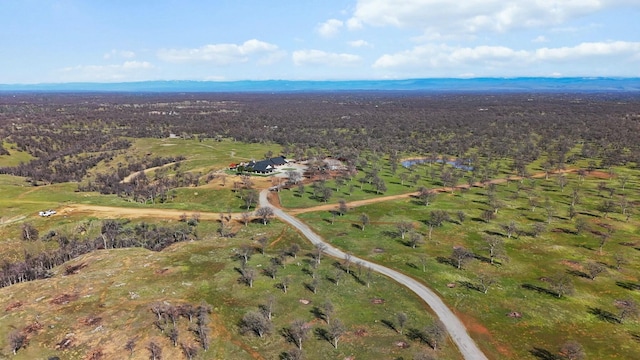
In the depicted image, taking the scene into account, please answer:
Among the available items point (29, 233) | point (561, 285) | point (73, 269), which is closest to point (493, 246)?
point (561, 285)

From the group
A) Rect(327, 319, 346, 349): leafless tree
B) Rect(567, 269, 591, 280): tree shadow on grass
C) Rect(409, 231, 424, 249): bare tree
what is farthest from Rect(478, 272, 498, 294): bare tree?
Rect(327, 319, 346, 349): leafless tree

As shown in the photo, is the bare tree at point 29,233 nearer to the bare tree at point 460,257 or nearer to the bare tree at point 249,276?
the bare tree at point 249,276

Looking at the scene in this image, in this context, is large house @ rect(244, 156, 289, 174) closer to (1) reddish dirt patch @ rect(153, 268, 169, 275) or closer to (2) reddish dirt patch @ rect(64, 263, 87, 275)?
(2) reddish dirt patch @ rect(64, 263, 87, 275)

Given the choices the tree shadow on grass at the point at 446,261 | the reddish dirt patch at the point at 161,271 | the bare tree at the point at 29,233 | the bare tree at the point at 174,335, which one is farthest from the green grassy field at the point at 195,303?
the bare tree at the point at 29,233

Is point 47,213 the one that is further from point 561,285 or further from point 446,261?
point 561,285

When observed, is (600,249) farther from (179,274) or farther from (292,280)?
(179,274)

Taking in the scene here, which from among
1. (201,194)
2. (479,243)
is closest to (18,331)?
(201,194)
